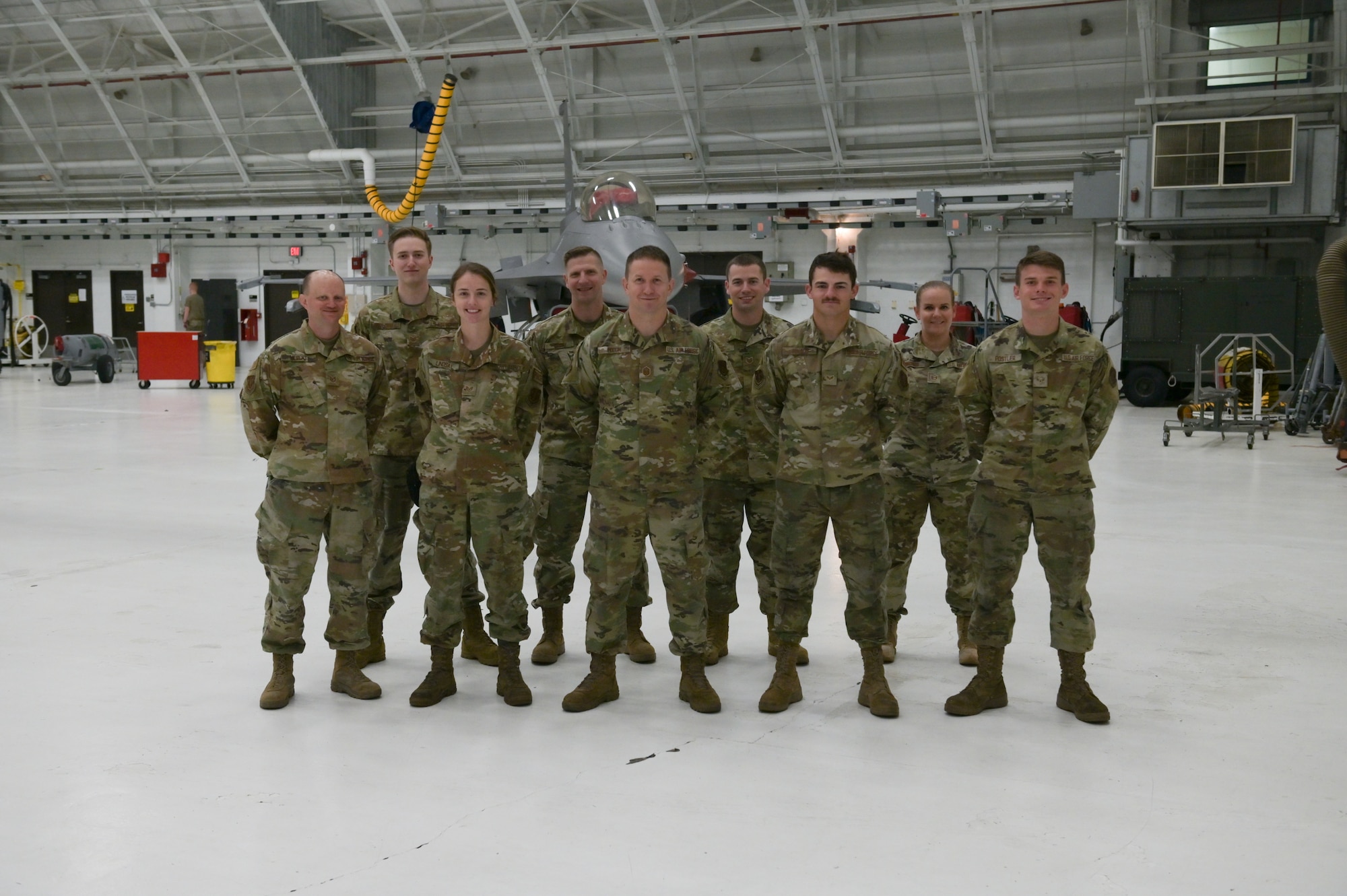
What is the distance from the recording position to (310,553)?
3982 mm

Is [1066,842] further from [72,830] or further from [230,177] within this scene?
[230,177]

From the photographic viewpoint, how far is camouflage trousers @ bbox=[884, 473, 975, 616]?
4.44 meters

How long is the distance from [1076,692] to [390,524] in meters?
2.74

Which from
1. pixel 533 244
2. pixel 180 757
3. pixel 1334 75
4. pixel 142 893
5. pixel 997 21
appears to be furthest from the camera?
pixel 533 244

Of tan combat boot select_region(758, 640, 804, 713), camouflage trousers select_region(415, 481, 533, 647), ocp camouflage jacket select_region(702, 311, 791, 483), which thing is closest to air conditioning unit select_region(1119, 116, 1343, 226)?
ocp camouflage jacket select_region(702, 311, 791, 483)

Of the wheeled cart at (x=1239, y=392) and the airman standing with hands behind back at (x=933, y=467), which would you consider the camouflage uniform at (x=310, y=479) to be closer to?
the airman standing with hands behind back at (x=933, y=467)

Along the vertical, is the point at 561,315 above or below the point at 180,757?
above

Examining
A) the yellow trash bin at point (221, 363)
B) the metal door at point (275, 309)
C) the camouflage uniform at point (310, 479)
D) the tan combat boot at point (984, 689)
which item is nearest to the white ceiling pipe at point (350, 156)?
the metal door at point (275, 309)

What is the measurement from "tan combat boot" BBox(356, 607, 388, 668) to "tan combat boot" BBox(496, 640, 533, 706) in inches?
28.8

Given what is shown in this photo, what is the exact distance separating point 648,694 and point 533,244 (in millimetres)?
21371

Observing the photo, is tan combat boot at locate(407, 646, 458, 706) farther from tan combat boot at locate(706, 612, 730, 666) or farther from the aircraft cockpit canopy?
the aircraft cockpit canopy

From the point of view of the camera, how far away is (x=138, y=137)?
2555 cm

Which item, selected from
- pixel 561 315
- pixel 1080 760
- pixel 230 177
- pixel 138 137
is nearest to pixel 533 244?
pixel 230 177

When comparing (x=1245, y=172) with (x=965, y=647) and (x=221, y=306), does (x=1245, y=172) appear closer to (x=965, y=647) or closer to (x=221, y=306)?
(x=965, y=647)
